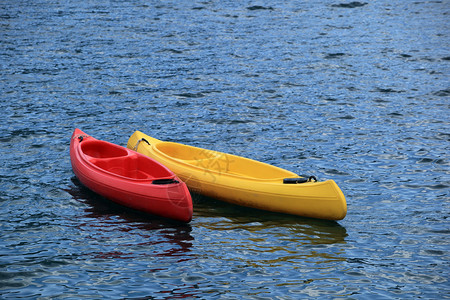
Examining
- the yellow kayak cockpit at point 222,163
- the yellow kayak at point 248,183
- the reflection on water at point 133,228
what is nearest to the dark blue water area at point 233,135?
the reflection on water at point 133,228

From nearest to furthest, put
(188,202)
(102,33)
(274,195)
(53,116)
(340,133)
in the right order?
1. (188,202)
2. (274,195)
3. (340,133)
4. (53,116)
5. (102,33)

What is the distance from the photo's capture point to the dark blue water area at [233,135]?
886 centimetres

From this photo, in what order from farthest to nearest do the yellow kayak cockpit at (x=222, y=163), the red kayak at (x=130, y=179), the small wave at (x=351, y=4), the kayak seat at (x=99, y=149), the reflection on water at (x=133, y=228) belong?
1. the small wave at (x=351, y=4)
2. the kayak seat at (x=99, y=149)
3. the yellow kayak cockpit at (x=222, y=163)
4. the red kayak at (x=130, y=179)
5. the reflection on water at (x=133, y=228)

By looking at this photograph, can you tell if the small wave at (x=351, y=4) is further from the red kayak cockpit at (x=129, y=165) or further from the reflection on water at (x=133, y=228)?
the reflection on water at (x=133, y=228)

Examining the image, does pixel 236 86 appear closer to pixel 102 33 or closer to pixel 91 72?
pixel 91 72

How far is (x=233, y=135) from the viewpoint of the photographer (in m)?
16.0

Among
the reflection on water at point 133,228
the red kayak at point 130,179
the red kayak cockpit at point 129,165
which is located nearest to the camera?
the reflection on water at point 133,228

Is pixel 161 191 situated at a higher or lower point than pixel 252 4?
lower

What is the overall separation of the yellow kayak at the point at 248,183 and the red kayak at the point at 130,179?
20.9 inches

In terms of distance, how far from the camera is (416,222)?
424 inches

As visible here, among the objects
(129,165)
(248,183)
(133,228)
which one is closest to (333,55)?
(129,165)

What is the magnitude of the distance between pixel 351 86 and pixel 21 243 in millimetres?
13748

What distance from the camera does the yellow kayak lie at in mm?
10523

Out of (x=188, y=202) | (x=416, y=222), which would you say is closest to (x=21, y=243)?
(x=188, y=202)
